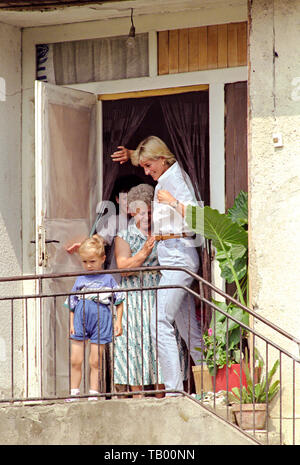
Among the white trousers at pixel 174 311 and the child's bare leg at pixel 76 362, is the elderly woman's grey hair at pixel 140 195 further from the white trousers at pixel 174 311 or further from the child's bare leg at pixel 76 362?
the child's bare leg at pixel 76 362

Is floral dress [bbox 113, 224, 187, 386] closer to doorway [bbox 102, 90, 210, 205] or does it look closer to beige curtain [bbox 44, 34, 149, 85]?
doorway [bbox 102, 90, 210, 205]

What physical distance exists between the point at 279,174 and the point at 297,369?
1.62 meters

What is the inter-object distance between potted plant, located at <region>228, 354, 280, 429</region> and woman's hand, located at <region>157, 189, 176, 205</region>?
1795 mm

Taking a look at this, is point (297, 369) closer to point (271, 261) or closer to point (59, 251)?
point (271, 261)

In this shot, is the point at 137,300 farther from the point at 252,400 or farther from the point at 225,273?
the point at 252,400

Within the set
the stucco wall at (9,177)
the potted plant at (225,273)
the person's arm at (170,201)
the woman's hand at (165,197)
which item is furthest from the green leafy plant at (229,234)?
the stucco wall at (9,177)

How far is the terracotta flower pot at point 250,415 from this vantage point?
32.1 ft

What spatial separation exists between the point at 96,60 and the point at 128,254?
1.96m

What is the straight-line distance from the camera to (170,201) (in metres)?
11.0

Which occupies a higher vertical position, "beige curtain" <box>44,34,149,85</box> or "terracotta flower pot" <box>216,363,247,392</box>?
"beige curtain" <box>44,34,149,85</box>

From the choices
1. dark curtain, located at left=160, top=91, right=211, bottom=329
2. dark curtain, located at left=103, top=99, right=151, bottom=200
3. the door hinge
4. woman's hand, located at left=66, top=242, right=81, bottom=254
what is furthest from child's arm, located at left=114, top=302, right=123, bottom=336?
dark curtain, located at left=103, top=99, right=151, bottom=200

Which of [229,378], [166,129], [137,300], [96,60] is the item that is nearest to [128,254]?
[137,300]

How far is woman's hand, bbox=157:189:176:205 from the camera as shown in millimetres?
11031

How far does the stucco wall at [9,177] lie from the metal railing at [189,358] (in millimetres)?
21
